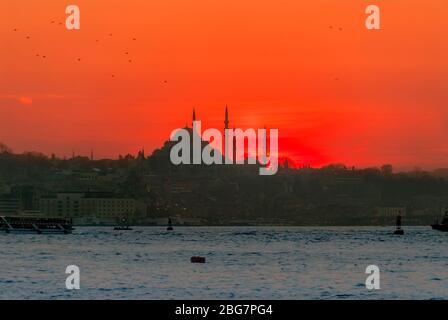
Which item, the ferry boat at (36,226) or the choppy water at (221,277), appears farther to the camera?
the ferry boat at (36,226)

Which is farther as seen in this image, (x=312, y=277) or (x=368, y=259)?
(x=368, y=259)

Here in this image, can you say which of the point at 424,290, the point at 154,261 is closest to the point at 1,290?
the point at 424,290

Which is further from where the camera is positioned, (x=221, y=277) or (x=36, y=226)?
(x=36, y=226)

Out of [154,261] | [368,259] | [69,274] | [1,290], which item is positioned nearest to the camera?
[1,290]

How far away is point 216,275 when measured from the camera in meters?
75.4

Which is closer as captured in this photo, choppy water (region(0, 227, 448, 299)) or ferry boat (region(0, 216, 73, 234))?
choppy water (region(0, 227, 448, 299))
